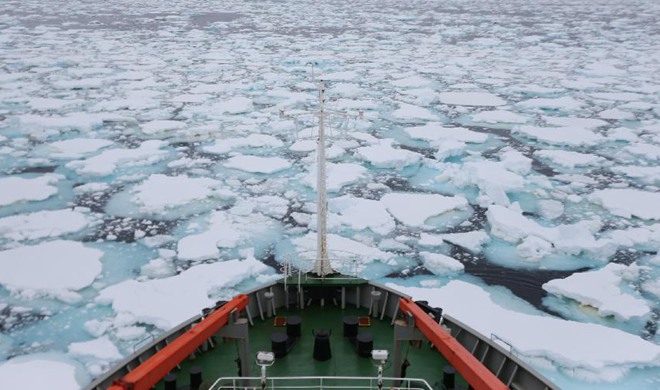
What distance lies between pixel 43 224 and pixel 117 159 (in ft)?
9.80

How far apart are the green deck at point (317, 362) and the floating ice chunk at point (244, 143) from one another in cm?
763

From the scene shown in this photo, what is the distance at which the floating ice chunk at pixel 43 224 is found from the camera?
8.53 metres

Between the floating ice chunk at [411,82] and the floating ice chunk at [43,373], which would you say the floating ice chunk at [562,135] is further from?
the floating ice chunk at [43,373]

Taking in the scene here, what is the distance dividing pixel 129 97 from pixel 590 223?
13020 mm

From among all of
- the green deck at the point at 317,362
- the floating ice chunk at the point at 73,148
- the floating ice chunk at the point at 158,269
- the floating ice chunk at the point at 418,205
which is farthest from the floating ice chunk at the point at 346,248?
the floating ice chunk at the point at 73,148

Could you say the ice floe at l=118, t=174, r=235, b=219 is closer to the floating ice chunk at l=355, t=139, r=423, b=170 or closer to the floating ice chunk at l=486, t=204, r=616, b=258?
the floating ice chunk at l=355, t=139, r=423, b=170

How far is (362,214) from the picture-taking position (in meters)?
9.38

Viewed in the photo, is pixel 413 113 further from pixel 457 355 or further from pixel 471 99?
pixel 457 355

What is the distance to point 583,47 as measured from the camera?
26.1 meters

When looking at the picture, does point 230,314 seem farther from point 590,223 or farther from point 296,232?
point 590,223

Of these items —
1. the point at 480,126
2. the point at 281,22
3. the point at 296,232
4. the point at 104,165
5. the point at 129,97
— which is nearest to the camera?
the point at 296,232

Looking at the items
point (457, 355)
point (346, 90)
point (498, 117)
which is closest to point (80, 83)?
point (346, 90)

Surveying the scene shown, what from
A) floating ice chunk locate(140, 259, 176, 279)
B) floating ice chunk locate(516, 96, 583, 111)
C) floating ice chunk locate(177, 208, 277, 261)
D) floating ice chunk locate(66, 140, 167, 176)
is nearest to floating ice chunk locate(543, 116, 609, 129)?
floating ice chunk locate(516, 96, 583, 111)

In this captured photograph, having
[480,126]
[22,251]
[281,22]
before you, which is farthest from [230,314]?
[281,22]
